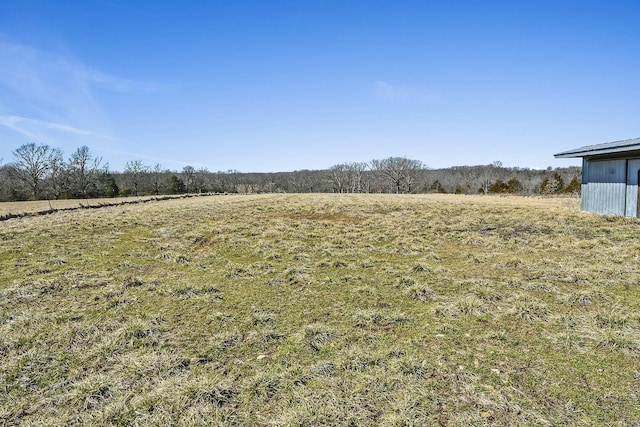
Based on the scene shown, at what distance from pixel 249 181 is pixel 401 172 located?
49131mm

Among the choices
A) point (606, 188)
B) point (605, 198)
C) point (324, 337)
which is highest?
point (606, 188)

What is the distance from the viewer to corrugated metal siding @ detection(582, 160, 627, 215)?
1378cm

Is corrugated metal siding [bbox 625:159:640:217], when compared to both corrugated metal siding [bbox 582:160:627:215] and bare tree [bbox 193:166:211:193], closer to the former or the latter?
corrugated metal siding [bbox 582:160:627:215]

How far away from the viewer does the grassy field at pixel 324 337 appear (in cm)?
288

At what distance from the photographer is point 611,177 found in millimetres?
14320

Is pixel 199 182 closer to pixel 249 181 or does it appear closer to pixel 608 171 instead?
pixel 249 181

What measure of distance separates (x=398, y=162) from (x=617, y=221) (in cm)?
6548

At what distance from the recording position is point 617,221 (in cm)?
1273

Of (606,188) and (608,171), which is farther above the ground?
(608,171)

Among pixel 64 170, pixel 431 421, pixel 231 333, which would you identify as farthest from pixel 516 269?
pixel 64 170

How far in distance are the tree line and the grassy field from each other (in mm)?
46617

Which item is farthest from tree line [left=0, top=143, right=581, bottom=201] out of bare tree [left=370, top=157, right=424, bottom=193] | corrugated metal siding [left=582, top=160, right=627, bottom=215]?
corrugated metal siding [left=582, top=160, right=627, bottom=215]

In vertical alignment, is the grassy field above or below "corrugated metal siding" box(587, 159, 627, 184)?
below

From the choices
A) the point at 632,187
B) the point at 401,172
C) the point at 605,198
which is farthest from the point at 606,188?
the point at 401,172
